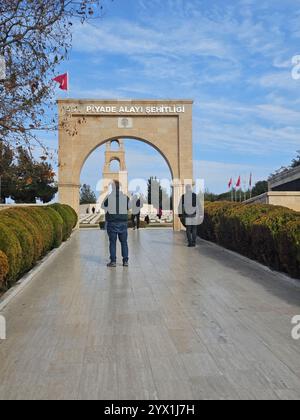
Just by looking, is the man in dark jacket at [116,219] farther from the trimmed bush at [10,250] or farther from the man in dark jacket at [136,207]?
the man in dark jacket at [136,207]

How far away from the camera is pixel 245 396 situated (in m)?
3.49

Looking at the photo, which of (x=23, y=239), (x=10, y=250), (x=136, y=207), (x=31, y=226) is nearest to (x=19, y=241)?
(x=23, y=239)

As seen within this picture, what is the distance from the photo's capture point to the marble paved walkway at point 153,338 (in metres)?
3.70

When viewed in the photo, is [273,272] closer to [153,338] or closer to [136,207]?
[153,338]

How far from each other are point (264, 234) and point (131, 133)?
17.3 m

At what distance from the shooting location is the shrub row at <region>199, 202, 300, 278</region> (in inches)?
314

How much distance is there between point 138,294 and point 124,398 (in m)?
3.73

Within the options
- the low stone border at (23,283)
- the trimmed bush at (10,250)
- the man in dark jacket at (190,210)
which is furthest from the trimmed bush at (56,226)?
the trimmed bush at (10,250)

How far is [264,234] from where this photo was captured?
940 cm

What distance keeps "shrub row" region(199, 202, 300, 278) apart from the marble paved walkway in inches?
16.6

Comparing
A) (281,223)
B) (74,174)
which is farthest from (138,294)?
(74,174)

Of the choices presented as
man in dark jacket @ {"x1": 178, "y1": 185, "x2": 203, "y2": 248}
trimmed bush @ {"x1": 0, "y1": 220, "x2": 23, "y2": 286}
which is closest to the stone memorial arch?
man in dark jacket @ {"x1": 178, "y1": 185, "x2": 203, "y2": 248}

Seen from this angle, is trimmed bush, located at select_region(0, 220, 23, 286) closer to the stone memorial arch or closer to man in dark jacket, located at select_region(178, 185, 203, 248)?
man in dark jacket, located at select_region(178, 185, 203, 248)

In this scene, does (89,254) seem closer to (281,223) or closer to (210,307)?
(281,223)
